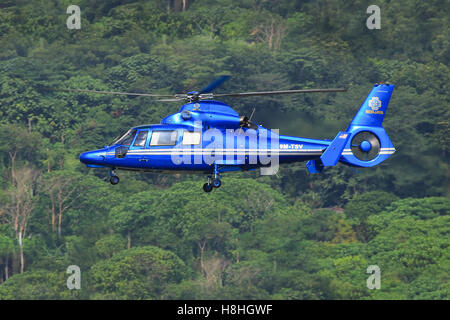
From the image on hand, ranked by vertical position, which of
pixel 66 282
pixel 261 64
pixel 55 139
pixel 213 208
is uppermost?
pixel 261 64

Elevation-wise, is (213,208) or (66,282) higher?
(213,208)

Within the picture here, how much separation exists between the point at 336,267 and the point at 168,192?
15.2 metres

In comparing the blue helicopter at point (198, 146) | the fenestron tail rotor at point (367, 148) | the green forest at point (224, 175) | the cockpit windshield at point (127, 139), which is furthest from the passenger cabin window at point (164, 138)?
the green forest at point (224, 175)

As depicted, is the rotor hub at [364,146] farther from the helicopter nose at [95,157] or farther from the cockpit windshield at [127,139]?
the helicopter nose at [95,157]

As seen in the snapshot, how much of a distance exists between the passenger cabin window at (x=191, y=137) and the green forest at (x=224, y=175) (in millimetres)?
47405

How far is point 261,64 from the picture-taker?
11256cm

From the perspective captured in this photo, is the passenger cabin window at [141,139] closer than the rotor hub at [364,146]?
Yes

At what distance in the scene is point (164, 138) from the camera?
39.1 metres

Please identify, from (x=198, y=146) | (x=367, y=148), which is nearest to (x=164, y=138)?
(x=198, y=146)

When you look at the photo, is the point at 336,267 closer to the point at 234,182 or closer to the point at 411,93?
the point at 234,182

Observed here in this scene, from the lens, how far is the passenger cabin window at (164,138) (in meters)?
39.1

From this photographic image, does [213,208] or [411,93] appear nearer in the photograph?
[213,208]

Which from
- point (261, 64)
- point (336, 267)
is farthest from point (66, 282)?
point (261, 64)

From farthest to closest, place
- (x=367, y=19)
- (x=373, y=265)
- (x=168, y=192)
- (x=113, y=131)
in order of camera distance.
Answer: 1. (x=367, y=19)
2. (x=113, y=131)
3. (x=168, y=192)
4. (x=373, y=265)
